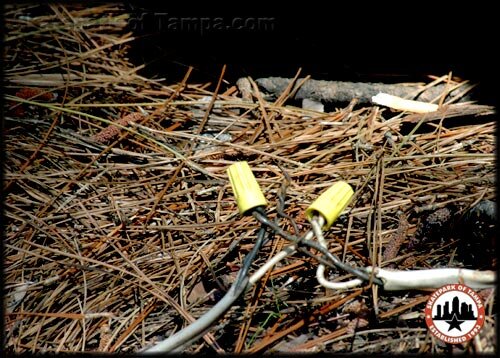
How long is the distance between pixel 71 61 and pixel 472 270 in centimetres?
204

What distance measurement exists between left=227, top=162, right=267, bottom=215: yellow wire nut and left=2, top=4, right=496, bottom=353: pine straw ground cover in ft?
0.47

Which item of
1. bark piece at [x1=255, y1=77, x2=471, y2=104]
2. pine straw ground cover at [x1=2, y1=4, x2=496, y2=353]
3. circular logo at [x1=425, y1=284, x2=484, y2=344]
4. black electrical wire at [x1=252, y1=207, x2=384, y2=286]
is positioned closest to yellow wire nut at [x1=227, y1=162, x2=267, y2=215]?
black electrical wire at [x1=252, y1=207, x2=384, y2=286]

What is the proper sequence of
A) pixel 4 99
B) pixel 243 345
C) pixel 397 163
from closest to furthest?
1. pixel 243 345
2. pixel 397 163
3. pixel 4 99

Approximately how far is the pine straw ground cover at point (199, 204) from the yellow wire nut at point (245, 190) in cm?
14

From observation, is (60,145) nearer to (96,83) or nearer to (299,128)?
(96,83)

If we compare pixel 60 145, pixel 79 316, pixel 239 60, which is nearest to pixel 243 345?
pixel 79 316

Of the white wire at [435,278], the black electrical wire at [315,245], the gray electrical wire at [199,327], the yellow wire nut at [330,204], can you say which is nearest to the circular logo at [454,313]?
the white wire at [435,278]

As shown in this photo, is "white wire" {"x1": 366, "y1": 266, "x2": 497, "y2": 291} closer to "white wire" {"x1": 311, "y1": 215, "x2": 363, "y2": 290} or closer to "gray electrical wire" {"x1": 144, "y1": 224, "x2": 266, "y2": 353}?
"white wire" {"x1": 311, "y1": 215, "x2": 363, "y2": 290}

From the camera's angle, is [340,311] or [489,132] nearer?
[340,311]

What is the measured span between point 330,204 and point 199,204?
65 cm

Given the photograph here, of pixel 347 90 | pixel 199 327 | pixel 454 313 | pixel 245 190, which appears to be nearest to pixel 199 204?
pixel 245 190

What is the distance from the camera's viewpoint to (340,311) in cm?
141

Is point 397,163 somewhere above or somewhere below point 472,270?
above

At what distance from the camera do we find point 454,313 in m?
1.29
